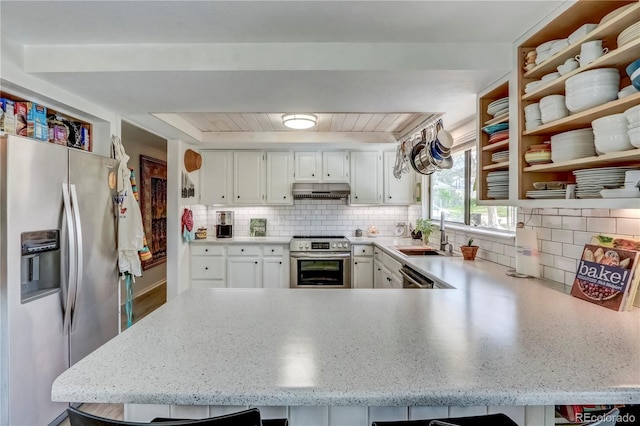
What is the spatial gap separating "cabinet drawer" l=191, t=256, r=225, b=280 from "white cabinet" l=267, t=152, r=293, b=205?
1080mm

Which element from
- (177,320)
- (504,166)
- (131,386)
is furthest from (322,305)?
(504,166)

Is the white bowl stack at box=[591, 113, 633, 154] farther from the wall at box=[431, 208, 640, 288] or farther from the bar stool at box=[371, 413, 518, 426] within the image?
the bar stool at box=[371, 413, 518, 426]

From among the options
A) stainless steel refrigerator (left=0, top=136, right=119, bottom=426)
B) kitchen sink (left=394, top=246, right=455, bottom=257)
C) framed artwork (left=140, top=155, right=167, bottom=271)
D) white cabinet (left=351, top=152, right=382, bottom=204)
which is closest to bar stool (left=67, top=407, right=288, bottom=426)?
stainless steel refrigerator (left=0, top=136, right=119, bottom=426)

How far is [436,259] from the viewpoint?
270cm

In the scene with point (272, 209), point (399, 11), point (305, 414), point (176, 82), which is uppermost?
point (399, 11)

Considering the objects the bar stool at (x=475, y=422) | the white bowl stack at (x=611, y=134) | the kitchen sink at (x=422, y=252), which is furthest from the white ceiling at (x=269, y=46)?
the bar stool at (x=475, y=422)

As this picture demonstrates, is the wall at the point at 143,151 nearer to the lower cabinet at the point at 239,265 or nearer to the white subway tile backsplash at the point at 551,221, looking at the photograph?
the lower cabinet at the point at 239,265

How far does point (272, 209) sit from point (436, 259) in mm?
2628

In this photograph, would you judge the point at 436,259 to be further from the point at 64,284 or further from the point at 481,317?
the point at 64,284

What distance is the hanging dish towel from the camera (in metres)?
3.94

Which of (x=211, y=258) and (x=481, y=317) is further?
(x=211, y=258)

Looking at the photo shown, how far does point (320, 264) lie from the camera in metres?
4.08

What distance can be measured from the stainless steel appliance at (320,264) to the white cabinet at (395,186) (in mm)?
992

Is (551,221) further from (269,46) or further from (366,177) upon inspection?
(366,177)
